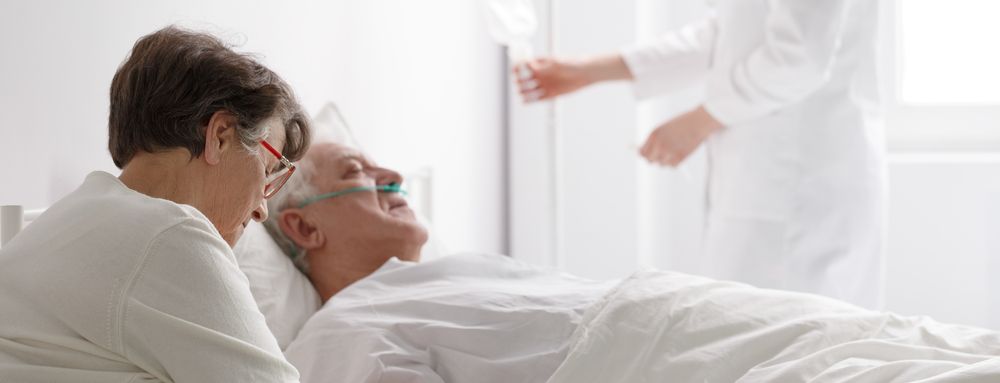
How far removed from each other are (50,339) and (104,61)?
61cm

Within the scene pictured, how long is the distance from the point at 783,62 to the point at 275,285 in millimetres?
1273

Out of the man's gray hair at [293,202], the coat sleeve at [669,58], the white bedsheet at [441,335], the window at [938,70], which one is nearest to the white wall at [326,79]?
the man's gray hair at [293,202]

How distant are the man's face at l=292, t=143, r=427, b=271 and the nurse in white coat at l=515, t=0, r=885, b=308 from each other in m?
0.90

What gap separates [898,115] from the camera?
388 cm

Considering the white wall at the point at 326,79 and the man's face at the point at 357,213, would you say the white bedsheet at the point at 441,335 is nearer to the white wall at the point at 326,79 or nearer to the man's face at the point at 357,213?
the man's face at the point at 357,213

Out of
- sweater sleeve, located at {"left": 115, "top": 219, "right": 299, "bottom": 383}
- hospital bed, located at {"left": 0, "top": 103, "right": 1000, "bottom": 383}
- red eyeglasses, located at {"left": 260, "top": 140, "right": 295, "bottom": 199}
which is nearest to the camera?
sweater sleeve, located at {"left": 115, "top": 219, "right": 299, "bottom": 383}

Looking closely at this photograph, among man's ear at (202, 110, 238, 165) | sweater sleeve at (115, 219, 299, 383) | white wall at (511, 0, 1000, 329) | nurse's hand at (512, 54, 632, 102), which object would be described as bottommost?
white wall at (511, 0, 1000, 329)

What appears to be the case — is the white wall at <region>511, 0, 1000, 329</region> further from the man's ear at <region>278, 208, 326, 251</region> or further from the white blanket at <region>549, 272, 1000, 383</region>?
the white blanket at <region>549, 272, 1000, 383</region>

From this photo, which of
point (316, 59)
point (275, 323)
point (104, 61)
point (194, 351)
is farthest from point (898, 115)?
point (194, 351)

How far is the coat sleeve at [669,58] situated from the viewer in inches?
114

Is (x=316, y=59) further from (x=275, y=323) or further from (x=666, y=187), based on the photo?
(x=666, y=187)

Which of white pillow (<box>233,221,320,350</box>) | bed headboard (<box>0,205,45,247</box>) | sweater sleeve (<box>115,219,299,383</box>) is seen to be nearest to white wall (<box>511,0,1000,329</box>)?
white pillow (<box>233,221,320,350</box>)

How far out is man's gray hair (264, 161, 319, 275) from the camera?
2.03m

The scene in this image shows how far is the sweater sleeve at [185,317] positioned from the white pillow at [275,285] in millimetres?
726
